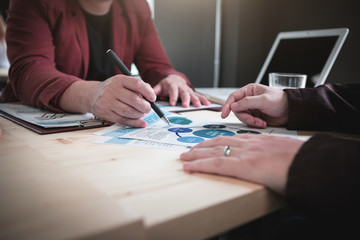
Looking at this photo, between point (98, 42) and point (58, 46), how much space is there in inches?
8.0

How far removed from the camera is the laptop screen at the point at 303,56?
41.8 inches

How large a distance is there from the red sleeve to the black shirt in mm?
202

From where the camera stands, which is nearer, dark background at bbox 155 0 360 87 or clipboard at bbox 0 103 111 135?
clipboard at bbox 0 103 111 135

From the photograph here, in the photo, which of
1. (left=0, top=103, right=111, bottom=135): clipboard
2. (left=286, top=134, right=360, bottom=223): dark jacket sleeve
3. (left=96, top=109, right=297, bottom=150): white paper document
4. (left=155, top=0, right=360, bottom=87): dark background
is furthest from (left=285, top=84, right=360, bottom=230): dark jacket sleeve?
(left=155, top=0, right=360, bottom=87): dark background

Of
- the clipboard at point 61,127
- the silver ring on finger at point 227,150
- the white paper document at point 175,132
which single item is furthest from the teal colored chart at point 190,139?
the clipboard at point 61,127

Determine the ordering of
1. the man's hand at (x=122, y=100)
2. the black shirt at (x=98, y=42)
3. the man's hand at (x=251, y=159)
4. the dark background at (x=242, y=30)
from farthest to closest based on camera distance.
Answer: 1. the dark background at (x=242, y=30)
2. the black shirt at (x=98, y=42)
3. the man's hand at (x=122, y=100)
4. the man's hand at (x=251, y=159)

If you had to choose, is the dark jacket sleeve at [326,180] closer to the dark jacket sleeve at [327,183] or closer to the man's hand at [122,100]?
the dark jacket sleeve at [327,183]

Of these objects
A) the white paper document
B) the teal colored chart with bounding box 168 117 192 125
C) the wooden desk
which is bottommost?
the teal colored chart with bounding box 168 117 192 125

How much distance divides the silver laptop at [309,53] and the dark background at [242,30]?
0.78 feet

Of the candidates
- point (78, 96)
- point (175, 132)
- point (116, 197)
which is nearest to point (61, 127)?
point (78, 96)

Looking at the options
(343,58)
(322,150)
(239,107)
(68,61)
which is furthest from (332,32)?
(68,61)

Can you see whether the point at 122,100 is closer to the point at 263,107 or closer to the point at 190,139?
the point at 190,139

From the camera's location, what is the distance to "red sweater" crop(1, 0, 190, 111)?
78 cm

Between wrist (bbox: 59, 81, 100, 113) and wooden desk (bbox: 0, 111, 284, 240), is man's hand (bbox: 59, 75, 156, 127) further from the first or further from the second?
wooden desk (bbox: 0, 111, 284, 240)
